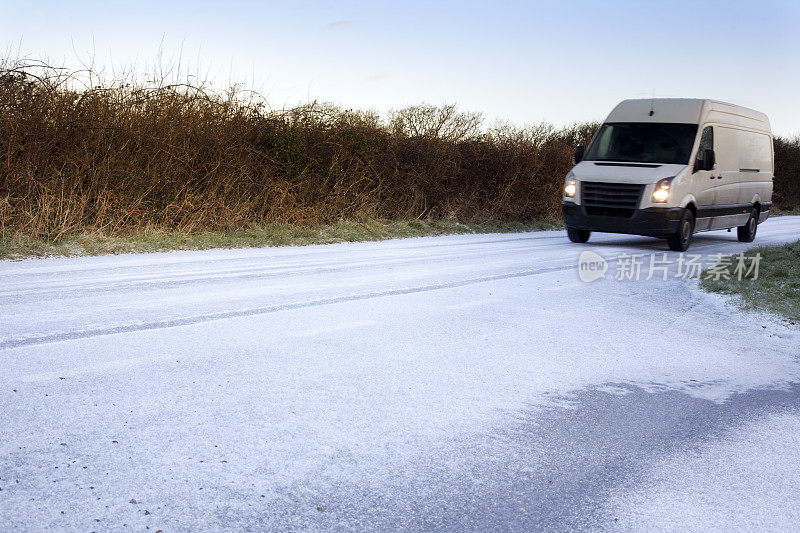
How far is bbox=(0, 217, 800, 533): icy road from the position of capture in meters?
3.27

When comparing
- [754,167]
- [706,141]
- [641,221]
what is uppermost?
[706,141]

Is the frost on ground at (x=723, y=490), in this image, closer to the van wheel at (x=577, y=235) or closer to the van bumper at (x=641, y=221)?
the van bumper at (x=641, y=221)

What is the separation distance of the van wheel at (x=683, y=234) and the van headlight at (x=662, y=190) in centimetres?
67

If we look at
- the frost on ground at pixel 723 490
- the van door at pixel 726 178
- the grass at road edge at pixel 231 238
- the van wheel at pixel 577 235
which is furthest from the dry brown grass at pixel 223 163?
the frost on ground at pixel 723 490

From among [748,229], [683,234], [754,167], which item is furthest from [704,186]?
[748,229]

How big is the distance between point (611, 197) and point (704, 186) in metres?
2.16

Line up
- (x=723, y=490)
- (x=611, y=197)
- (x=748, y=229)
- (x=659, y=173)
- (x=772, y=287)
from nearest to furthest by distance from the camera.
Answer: (x=723, y=490)
(x=772, y=287)
(x=659, y=173)
(x=611, y=197)
(x=748, y=229)

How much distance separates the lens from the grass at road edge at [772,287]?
8.59m

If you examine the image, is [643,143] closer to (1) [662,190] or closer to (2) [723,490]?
(1) [662,190]

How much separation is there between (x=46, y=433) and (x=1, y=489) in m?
0.69

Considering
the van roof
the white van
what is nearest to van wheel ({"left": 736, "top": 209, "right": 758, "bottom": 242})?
the white van

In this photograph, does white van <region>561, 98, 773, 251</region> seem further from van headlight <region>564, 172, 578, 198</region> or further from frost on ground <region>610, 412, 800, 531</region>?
frost on ground <region>610, 412, 800, 531</region>

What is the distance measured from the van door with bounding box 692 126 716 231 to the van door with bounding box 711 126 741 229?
0.66 feet

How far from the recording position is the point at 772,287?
386 inches
